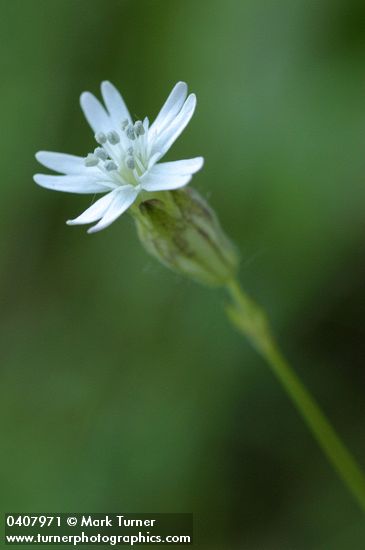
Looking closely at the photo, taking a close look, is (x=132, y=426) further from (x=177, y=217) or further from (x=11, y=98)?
(x=11, y=98)

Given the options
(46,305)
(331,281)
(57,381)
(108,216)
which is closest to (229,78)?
(331,281)

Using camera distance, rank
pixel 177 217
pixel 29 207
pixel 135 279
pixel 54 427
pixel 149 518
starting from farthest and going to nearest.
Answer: pixel 29 207, pixel 135 279, pixel 54 427, pixel 149 518, pixel 177 217

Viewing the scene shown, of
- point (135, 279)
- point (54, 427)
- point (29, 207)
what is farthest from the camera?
point (29, 207)

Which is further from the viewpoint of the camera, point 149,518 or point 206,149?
point 206,149

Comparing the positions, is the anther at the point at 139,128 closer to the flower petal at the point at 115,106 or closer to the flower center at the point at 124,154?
the flower center at the point at 124,154

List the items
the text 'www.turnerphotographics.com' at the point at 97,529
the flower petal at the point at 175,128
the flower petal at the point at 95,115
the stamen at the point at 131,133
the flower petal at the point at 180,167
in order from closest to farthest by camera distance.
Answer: the flower petal at the point at 180,167
the flower petal at the point at 175,128
the stamen at the point at 131,133
the flower petal at the point at 95,115
the text 'www.turnerphotographics.com' at the point at 97,529

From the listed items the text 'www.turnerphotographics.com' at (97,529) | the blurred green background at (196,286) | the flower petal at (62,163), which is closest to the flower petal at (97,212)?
the flower petal at (62,163)
